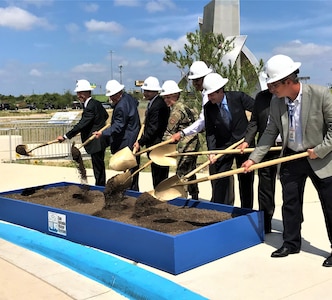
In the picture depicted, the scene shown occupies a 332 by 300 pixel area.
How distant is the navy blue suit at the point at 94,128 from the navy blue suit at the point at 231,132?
7.26 ft

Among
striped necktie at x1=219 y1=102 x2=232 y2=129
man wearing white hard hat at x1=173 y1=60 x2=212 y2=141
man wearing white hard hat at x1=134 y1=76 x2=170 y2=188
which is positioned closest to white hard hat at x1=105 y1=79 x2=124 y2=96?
man wearing white hard hat at x1=134 y1=76 x2=170 y2=188

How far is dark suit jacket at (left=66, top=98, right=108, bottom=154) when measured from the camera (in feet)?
23.0

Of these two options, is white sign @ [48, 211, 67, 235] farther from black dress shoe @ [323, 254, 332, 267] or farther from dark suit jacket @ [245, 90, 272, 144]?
black dress shoe @ [323, 254, 332, 267]

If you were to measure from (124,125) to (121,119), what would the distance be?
0.12 m

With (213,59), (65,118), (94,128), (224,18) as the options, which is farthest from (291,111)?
(224,18)

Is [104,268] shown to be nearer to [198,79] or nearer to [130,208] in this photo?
[130,208]

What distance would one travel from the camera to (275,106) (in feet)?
14.1

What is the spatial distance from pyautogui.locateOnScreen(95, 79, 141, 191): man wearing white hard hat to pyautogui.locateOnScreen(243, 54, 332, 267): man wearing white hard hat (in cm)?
265

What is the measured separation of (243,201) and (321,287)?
206 centimetres

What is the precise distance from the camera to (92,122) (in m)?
7.14

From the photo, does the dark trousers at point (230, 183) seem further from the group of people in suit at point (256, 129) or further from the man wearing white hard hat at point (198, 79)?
the man wearing white hard hat at point (198, 79)

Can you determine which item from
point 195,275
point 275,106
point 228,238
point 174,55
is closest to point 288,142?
point 275,106

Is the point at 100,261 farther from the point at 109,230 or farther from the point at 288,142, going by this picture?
the point at 288,142

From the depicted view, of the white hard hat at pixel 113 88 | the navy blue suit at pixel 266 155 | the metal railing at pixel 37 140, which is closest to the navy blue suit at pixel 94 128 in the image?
the white hard hat at pixel 113 88
